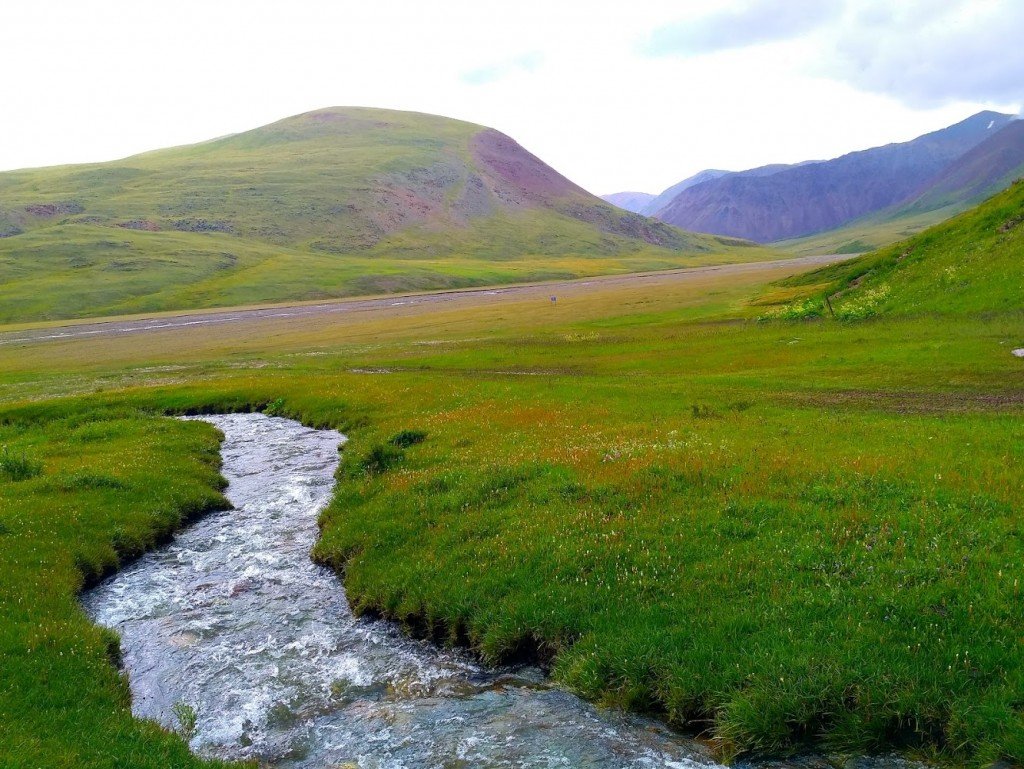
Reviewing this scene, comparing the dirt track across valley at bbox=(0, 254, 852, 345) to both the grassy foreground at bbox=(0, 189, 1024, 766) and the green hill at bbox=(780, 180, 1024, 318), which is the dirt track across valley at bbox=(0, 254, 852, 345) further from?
the grassy foreground at bbox=(0, 189, 1024, 766)

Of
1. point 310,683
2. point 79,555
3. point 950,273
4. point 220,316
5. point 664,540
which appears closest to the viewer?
point 310,683

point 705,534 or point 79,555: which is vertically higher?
point 705,534

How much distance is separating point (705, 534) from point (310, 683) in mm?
8689

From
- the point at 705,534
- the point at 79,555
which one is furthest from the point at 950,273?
the point at 79,555

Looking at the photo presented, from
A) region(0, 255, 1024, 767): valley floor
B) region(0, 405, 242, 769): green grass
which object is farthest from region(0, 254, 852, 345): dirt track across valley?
region(0, 405, 242, 769): green grass

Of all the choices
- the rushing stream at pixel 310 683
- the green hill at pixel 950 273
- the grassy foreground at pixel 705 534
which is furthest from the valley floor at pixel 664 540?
the green hill at pixel 950 273

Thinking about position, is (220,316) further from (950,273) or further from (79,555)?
(79,555)

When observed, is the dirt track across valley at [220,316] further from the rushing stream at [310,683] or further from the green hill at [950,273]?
the rushing stream at [310,683]

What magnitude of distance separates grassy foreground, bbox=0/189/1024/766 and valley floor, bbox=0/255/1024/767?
0.05 meters

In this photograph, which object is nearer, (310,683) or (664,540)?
(310,683)

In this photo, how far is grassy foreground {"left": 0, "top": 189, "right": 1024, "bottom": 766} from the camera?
962cm

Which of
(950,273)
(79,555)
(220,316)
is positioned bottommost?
(79,555)

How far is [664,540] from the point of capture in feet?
46.5

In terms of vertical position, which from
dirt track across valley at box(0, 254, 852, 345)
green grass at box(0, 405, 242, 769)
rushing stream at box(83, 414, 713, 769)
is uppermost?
dirt track across valley at box(0, 254, 852, 345)
